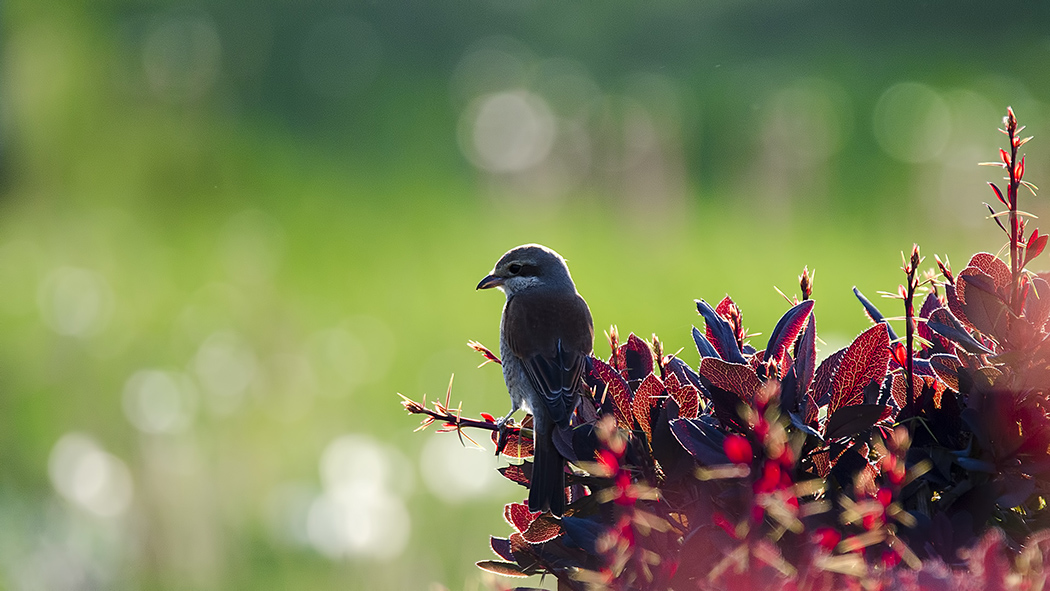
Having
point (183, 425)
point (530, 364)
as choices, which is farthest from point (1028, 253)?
point (183, 425)

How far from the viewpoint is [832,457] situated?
97cm

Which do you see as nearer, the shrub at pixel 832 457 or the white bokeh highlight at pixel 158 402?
the shrub at pixel 832 457

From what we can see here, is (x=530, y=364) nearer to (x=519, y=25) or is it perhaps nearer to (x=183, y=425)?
(x=183, y=425)

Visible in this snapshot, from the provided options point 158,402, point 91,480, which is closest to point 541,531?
point 91,480

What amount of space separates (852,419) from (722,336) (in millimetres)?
172

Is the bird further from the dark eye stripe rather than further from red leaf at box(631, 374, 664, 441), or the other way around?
red leaf at box(631, 374, 664, 441)

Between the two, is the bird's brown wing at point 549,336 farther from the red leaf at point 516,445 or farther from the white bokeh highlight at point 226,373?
the white bokeh highlight at point 226,373

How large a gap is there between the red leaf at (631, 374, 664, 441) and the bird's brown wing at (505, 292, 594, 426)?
2.19 feet

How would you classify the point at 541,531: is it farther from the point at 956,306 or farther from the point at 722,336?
the point at 956,306

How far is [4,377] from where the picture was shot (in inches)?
195

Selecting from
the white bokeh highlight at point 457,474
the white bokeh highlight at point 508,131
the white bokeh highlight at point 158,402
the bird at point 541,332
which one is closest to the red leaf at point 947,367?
the bird at point 541,332

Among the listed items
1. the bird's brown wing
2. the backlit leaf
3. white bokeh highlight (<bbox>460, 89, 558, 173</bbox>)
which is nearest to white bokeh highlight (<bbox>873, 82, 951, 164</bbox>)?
white bokeh highlight (<bbox>460, 89, 558, 173</bbox>)

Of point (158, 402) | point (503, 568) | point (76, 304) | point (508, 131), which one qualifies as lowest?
point (158, 402)

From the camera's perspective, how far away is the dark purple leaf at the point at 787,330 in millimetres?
1028
